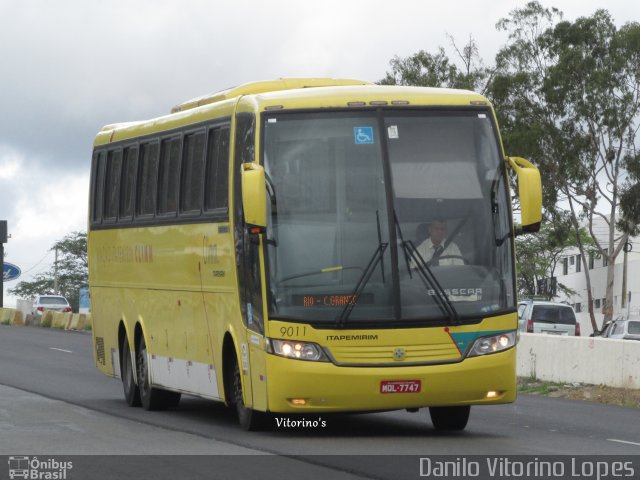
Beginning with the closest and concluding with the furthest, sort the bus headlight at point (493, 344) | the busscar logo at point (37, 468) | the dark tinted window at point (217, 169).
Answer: the busscar logo at point (37, 468) → the bus headlight at point (493, 344) → the dark tinted window at point (217, 169)

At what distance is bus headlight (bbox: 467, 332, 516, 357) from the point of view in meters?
13.8

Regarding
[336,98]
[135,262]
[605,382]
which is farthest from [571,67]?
[336,98]

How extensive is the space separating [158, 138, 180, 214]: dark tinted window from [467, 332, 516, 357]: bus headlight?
4.60 metres

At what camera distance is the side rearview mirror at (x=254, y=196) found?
1334cm

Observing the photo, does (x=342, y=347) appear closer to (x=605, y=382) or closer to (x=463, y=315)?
(x=463, y=315)

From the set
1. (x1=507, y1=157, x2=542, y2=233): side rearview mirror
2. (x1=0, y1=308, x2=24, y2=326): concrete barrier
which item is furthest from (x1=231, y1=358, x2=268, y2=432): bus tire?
(x1=0, y1=308, x2=24, y2=326): concrete barrier

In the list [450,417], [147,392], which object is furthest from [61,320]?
[450,417]

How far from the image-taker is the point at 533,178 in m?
13.5

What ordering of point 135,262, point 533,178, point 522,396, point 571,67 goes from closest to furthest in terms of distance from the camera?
1. point 533,178
2. point 135,262
3. point 522,396
4. point 571,67

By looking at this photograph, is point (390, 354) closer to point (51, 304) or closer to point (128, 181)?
point (128, 181)

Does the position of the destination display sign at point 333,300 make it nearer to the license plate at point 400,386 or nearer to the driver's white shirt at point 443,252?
the driver's white shirt at point 443,252

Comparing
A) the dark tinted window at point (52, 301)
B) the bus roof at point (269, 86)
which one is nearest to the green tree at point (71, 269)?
the dark tinted window at point (52, 301)

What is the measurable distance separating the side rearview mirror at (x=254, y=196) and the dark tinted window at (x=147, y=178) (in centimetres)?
462

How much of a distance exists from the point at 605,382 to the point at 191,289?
1035 cm
